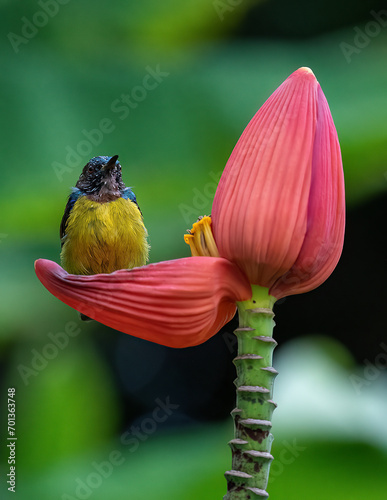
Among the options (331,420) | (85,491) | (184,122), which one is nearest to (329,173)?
(331,420)

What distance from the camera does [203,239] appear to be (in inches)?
17.8

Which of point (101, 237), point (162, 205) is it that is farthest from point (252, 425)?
point (162, 205)

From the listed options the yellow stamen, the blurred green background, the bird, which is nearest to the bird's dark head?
the bird

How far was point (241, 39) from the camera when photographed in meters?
1.50

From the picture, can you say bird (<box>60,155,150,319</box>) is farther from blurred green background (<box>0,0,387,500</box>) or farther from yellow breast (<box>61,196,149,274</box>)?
blurred green background (<box>0,0,387,500</box>)

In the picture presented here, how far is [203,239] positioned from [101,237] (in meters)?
0.59

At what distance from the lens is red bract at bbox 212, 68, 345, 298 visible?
389 millimetres

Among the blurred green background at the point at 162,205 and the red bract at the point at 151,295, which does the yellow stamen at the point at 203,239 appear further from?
the blurred green background at the point at 162,205

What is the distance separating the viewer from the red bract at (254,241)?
38 centimetres

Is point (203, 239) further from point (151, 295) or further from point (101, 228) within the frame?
point (101, 228)

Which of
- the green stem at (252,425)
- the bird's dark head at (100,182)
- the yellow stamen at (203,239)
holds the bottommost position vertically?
the green stem at (252,425)

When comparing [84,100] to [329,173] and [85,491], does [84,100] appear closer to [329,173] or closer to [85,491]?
[85,491]

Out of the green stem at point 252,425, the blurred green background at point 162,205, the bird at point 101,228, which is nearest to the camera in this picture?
the green stem at point 252,425

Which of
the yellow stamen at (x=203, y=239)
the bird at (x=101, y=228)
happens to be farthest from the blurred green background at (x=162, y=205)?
the yellow stamen at (x=203, y=239)
